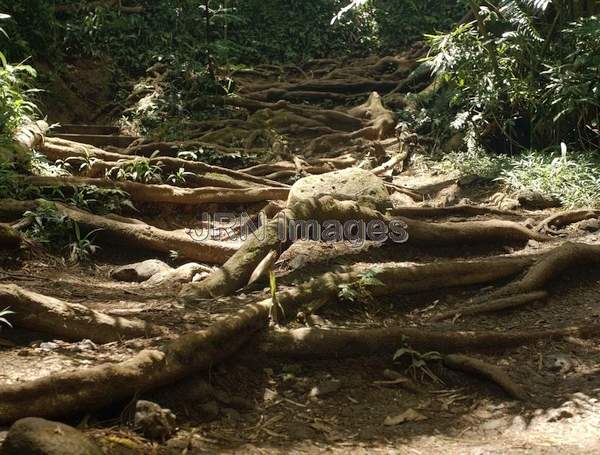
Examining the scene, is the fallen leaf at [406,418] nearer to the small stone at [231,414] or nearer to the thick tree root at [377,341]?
the thick tree root at [377,341]

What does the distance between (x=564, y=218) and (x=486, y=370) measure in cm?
345

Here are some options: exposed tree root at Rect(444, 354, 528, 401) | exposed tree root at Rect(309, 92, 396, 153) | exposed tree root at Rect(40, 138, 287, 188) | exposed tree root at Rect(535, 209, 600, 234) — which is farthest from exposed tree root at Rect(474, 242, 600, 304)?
exposed tree root at Rect(309, 92, 396, 153)

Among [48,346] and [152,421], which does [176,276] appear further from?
[152,421]

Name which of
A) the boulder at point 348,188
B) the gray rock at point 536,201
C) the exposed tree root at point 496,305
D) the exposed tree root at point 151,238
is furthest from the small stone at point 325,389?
the gray rock at point 536,201

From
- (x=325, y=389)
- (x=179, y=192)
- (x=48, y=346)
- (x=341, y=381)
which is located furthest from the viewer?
→ (x=179, y=192)

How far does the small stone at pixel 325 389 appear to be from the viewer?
3764mm

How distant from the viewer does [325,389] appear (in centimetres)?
380

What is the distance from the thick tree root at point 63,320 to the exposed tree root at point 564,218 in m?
4.52

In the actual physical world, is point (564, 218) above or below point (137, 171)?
below

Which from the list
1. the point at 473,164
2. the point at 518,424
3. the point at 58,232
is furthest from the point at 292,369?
the point at 473,164

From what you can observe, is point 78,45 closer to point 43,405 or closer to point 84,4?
point 84,4

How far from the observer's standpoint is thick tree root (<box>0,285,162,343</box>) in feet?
11.5

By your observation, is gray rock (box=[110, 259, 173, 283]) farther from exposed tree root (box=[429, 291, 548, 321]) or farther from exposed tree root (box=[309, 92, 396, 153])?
exposed tree root (box=[309, 92, 396, 153])

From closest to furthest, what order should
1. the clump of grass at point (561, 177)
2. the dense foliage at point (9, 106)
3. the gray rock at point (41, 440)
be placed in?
the gray rock at point (41, 440), the dense foliage at point (9, 106), the clump of grass at point (561, 177)
